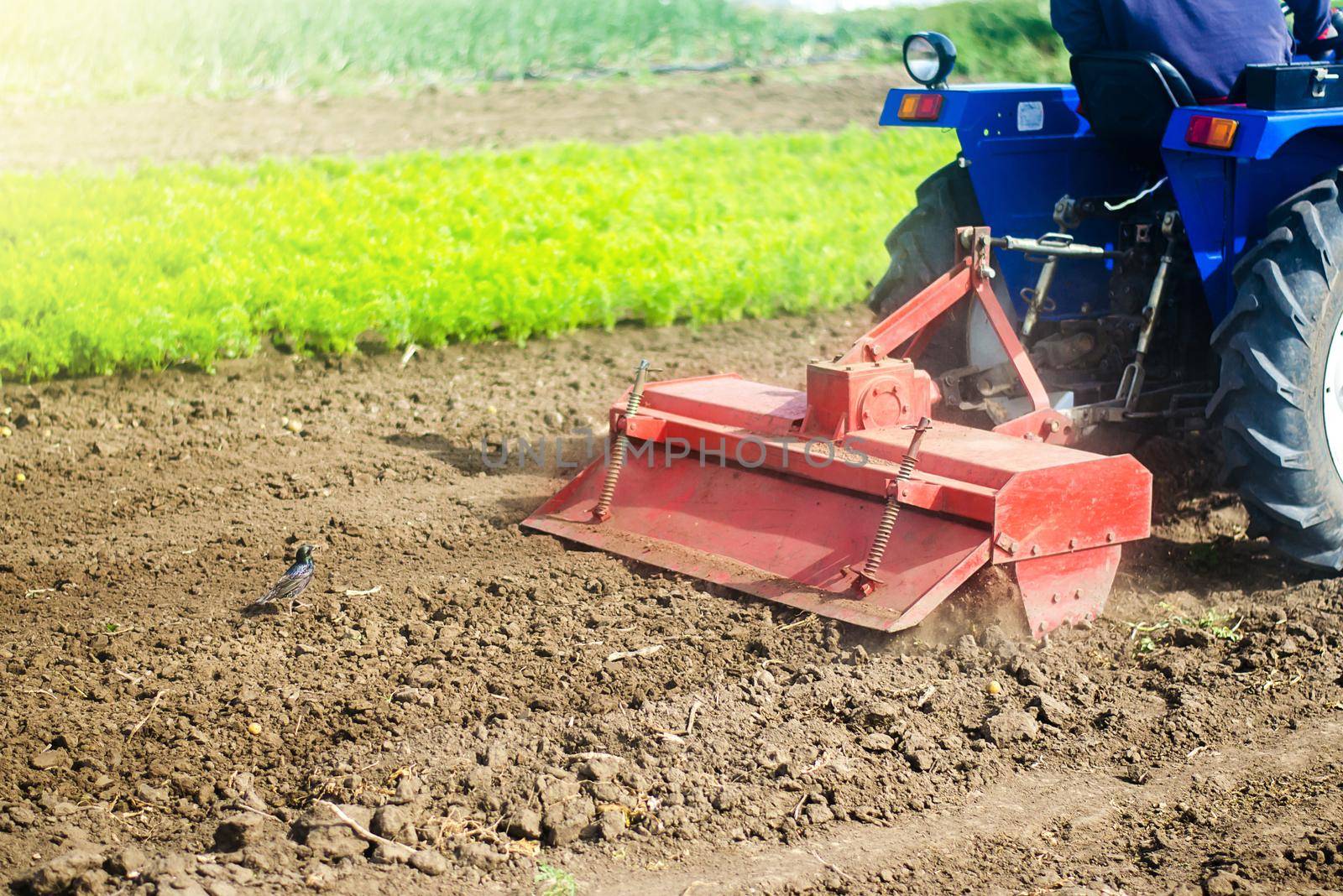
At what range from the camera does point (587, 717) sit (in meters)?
3.61

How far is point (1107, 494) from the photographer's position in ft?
13.4

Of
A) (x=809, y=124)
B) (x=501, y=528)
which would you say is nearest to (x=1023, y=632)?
(x=501, y=528)

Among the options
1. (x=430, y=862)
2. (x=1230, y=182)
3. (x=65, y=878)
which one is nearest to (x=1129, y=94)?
(x=1230, y=182)

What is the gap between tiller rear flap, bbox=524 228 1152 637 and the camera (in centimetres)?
396

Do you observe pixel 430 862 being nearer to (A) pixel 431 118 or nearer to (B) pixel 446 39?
(A) pixel 431 118

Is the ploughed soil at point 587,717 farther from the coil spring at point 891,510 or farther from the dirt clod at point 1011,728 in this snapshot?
the coil spring at point 891,510

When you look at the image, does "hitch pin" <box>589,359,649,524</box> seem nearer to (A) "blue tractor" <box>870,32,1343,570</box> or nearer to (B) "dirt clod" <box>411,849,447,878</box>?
(A) "blue tractor" <box>870,32,1343,570</box>

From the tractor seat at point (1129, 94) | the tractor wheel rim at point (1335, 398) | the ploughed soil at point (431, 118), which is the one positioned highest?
the tractor seat at point (1129, 94)

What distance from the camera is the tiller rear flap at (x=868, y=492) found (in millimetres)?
3959

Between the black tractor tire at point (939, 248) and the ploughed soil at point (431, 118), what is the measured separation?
816 cm

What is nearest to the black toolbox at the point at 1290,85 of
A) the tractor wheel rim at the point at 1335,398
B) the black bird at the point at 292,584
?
the tractor wheel rim at the point at 1335,398

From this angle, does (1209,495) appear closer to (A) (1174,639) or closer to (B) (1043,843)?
(A) (1174,639)

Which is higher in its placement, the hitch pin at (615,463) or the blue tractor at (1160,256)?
the blue tractor at (1160,256)

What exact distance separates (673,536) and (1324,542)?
6.65 feet
